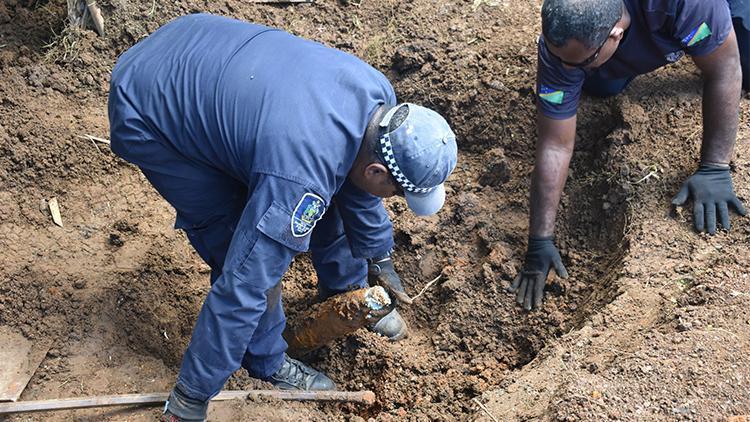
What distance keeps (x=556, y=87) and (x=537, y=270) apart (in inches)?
34.5

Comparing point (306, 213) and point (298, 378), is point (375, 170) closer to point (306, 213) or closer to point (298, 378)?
point (306, 213)

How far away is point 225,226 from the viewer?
2.86m

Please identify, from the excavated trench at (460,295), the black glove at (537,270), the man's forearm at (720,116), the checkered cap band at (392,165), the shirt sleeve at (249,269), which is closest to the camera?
the shirt sleeve at (249,269)

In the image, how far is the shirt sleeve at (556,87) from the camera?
3.12 meters

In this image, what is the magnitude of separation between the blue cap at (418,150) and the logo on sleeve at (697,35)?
54.9 inches

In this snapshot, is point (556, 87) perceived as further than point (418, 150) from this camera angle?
Yes

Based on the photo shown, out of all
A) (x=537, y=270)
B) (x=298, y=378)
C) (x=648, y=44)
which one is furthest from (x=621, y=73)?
(x=298, y=378)

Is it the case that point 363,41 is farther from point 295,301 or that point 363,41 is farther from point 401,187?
point 401,187

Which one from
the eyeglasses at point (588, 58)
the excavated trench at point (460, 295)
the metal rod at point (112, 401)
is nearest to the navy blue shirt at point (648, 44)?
the eyeglasses at point (588, 58)

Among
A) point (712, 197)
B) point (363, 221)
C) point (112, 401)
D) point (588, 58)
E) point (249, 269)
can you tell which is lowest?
point (112, 401)

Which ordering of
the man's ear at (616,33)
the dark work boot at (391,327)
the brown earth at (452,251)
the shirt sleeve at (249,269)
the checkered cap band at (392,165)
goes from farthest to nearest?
the dark work boot at (391,327) < the man's ear at (616,33) < the brown earth at (452,251) < the checkered cap band at (392,165) < the shirt sleeve at (249,269)

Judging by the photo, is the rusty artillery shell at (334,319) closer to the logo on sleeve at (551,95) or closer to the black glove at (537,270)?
the black glove at (537,270)

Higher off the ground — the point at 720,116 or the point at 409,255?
the point at 720,116

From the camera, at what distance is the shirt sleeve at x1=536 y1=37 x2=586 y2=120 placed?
3121 mm
